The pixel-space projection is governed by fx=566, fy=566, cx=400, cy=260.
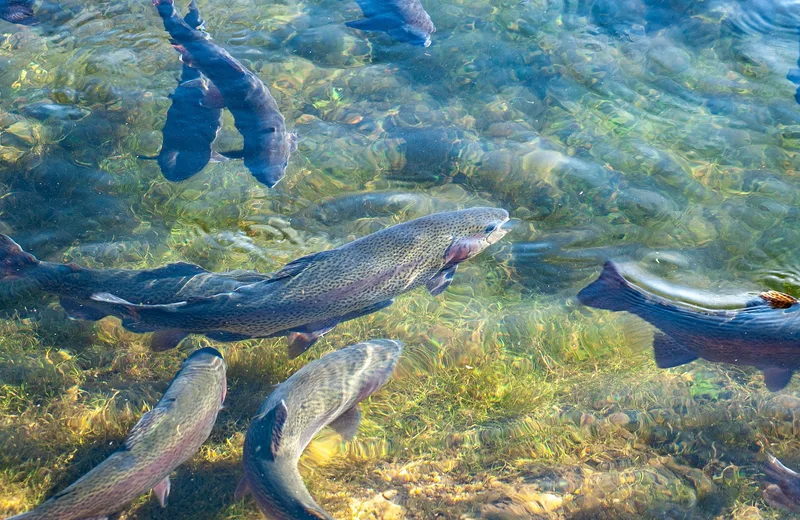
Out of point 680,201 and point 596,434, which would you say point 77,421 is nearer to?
point 596,434

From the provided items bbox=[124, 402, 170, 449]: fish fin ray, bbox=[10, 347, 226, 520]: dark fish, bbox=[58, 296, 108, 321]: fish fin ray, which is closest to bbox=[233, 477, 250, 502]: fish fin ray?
bbox=[10, 347, 226, 520]: dark fish

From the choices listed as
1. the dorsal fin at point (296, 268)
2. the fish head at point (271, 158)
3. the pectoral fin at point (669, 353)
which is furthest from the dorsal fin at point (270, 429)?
the pectoral fin at point (669, 353)

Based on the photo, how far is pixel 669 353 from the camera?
462 cm

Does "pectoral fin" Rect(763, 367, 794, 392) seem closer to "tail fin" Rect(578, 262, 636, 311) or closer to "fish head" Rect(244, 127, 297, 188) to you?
"tail fin" Rect(578, 262, 636, 311)

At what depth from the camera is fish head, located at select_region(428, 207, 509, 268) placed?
5.30 m

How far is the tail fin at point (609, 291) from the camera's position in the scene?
15.0ft

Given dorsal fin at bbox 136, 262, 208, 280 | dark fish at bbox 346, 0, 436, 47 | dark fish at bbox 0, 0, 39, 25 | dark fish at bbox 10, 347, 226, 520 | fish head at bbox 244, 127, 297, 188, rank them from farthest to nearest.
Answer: dark fish at bbox 0, 0, 39, 25 < dark fish at bbox 346, 0, 436, 47 < fish head at bbox 244, 127, 297, 188 < dorsal fin at bbox 136, 262, 208, 280 < dark fish at bbox 10, 347, 226, 520

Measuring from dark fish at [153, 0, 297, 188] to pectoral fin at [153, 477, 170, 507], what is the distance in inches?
123

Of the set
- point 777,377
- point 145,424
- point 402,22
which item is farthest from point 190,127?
point 777,377

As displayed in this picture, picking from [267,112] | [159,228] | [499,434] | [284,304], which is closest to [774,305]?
[499,434]

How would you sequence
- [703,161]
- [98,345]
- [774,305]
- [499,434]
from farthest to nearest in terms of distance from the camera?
[703,161] → [98,345] → [499,434] → [774,305]

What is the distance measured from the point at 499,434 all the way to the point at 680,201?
333cm

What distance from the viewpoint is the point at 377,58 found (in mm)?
7914

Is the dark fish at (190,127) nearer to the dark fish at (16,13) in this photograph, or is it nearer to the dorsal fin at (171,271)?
the dorsal fin at (171,271)
